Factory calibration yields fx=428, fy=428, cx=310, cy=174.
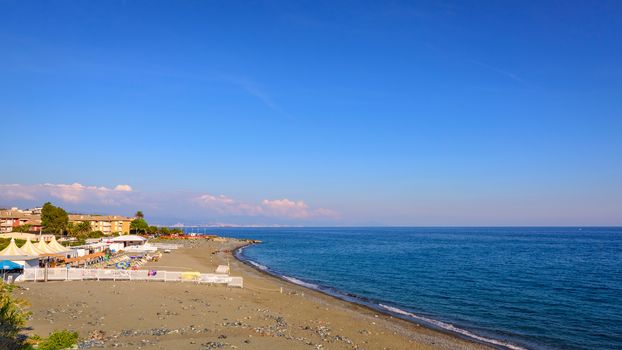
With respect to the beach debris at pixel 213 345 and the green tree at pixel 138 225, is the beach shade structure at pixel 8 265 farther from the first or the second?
the green tree at pixel 138 225

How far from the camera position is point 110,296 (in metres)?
28.1

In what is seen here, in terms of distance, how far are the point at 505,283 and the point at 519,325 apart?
1976 cm

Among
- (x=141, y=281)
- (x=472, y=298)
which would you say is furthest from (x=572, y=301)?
(x=141, y=281)

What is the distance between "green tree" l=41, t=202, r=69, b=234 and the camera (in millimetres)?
83375

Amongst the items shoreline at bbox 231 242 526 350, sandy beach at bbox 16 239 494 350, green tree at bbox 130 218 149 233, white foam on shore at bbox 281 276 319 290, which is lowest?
white foam on shore at bbox 281 276 319 290

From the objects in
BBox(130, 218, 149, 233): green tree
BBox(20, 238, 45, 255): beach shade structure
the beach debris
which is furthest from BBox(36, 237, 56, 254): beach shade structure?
BBox(130, 218, 149, 233): green tree

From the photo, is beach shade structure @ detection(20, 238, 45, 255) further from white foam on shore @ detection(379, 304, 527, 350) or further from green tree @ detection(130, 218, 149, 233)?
green tree @ detection(130, 218, 149, 233)

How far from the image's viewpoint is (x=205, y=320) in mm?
22547

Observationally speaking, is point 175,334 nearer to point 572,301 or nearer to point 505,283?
point 572,301

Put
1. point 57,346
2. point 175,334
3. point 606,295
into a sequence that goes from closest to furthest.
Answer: point 57,346, point 175,334, point 606,295

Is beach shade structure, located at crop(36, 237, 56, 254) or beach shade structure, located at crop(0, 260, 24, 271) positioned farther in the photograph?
beach shade structure, located at crop(36, 237, 56, 254)

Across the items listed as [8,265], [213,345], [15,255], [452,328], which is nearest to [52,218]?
[15,255]

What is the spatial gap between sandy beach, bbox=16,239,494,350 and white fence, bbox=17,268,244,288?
1.31m

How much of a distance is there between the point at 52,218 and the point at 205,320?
75.5 meters
